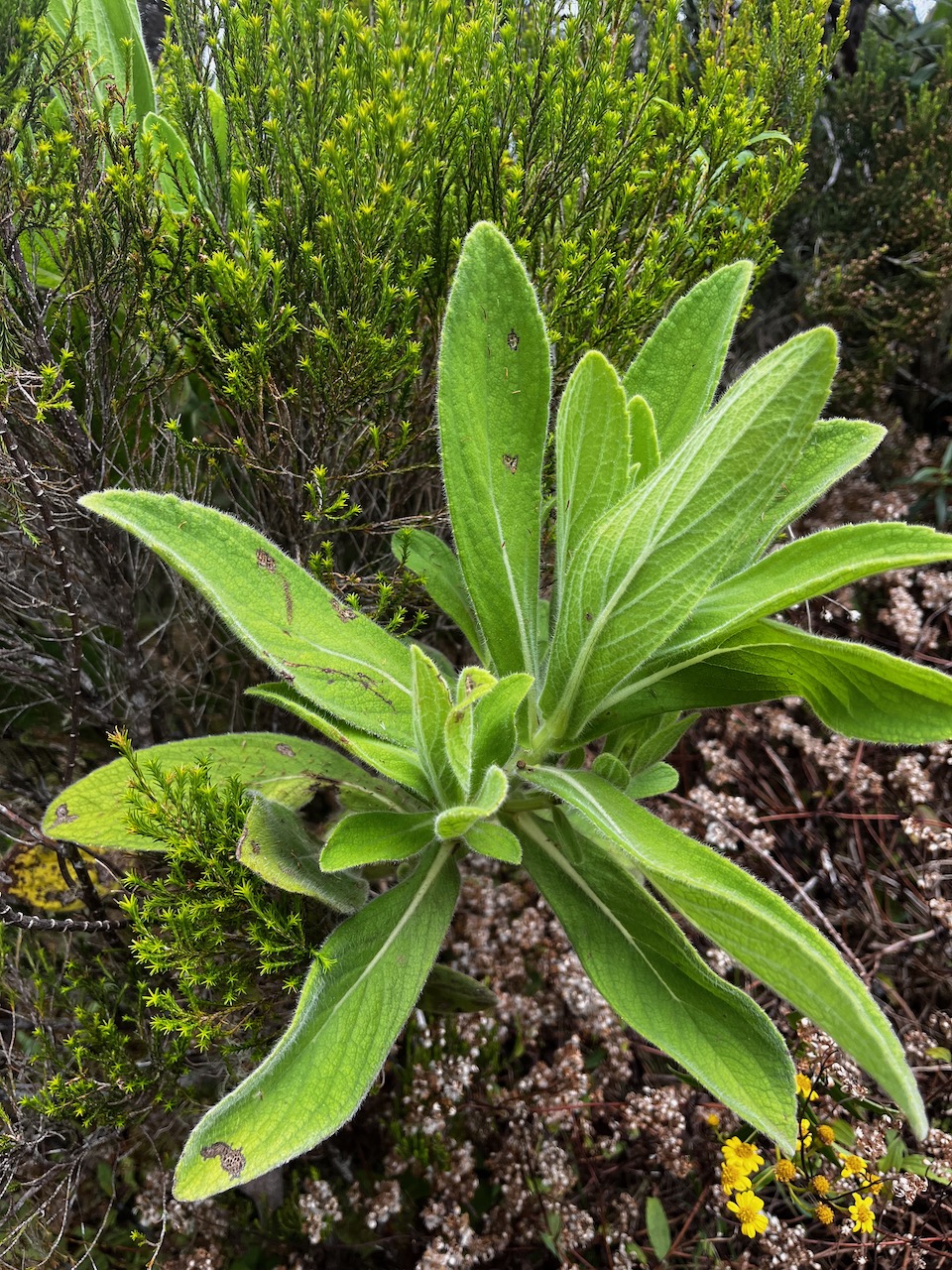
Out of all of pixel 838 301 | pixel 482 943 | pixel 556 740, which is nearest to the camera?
pixel 556 740

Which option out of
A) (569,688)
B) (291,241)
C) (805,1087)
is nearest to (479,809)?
(569,688)

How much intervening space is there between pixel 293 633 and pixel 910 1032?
179cm

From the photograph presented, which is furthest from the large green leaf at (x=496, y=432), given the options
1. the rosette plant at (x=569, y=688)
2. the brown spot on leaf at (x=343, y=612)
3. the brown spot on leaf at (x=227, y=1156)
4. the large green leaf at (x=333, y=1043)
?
the brown spot on leaf at (x=227, y=1156)

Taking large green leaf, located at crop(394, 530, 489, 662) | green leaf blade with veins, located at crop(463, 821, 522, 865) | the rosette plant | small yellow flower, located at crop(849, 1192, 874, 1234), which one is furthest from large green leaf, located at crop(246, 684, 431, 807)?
small yellow flower, located at crop(849, 1192, 874, 1234)

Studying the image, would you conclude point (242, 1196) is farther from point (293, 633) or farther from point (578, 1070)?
Result: point (293, 633)

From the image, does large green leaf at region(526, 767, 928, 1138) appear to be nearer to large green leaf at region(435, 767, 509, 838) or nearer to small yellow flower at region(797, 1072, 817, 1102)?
large green leaf at region(435, 767, 509, 838)

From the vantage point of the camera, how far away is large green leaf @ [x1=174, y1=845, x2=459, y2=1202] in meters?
1.16

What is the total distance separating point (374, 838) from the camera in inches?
52.5

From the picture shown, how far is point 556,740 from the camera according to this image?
1552mm

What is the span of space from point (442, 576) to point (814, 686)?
0.73 m

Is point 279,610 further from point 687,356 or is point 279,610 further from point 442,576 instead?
point 687,356

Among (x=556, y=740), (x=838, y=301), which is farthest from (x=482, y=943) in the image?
(x=838, y=301)

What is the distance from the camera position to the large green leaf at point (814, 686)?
1.30m

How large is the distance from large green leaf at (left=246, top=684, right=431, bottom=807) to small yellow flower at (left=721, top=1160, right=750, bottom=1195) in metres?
1.05
